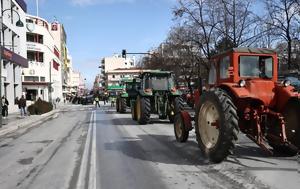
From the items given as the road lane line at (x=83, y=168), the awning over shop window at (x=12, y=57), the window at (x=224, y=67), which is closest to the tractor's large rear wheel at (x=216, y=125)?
the window at (x=224, y=67)

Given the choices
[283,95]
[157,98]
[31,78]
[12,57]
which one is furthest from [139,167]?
[31,78]

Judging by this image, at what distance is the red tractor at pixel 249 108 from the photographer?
10656 millimetres

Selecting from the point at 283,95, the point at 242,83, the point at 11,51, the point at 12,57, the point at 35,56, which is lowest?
the point at 283,95

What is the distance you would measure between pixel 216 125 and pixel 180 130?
4.00 metres

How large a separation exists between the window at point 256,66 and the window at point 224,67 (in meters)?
0.34


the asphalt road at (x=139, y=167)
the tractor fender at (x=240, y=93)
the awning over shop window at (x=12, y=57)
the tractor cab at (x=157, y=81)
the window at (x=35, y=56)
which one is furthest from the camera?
the window at (x=35, y=56)

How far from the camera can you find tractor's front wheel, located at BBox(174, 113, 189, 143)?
14456 mm

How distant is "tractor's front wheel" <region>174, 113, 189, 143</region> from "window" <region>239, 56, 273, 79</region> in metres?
2.99

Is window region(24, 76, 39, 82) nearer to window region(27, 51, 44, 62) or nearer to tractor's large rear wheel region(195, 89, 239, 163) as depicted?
window region(27, 51, 44, 62)

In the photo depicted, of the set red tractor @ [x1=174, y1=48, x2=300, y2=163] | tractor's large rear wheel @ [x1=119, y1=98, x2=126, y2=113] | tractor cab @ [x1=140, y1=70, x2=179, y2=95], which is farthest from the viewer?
tractor's large rear wheel @ [x1=119, y1=98, x2=126, y2=113]

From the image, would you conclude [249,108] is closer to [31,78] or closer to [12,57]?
[12,57]

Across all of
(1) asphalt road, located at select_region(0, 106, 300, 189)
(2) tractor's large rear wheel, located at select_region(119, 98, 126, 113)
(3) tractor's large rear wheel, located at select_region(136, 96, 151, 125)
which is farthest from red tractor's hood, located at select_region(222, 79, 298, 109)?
(2) tractor's large rear wheel, located at select_region(119, 98, 126, 113)

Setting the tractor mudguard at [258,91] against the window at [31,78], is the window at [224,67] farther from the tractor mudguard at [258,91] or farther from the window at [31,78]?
the window at [31,78]

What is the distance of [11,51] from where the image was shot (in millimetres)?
45844
